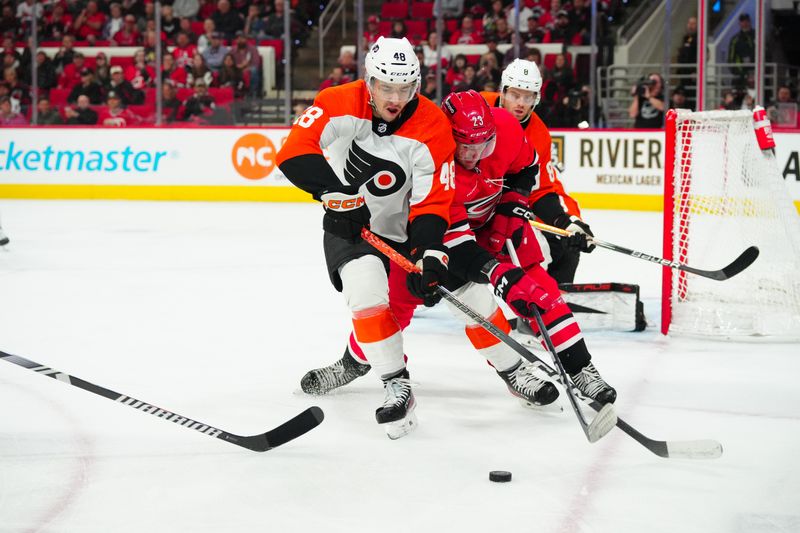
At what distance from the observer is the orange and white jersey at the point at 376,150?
280cm

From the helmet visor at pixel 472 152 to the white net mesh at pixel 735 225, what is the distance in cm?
138

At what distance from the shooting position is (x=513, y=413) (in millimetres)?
3025

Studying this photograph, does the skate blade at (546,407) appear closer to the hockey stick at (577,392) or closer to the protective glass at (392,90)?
the hockey stick at (577,392)

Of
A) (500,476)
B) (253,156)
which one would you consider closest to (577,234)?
(500,476)

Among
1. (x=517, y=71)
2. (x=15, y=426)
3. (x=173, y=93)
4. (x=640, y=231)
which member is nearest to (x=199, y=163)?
(x=173, y=93)

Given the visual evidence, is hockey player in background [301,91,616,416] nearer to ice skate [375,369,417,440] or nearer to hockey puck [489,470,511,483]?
ice skate [375,369,417,440]

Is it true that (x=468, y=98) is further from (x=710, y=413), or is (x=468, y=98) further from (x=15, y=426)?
(x=15, y=426)

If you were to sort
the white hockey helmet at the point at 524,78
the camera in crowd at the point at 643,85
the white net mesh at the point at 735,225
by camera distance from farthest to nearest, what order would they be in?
the camera in crowd at the point at 643,85, the white net mesh at the point at 735,225, the white hockey helmet at the point at 524,78

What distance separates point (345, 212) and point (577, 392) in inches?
33.2

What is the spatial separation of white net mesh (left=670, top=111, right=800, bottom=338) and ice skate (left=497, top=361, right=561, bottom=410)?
4.38 ft

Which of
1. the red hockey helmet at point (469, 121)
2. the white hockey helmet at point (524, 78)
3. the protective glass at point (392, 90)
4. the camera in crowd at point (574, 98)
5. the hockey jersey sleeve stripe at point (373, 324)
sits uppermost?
the camera in crowd at point (574, 98)

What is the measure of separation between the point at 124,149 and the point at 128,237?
9.48ft

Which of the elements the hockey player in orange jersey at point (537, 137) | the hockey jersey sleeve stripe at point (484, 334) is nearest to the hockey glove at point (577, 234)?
the hockey player in orange jersey at point (537, 137)

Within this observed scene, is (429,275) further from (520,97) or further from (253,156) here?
(253,156)
